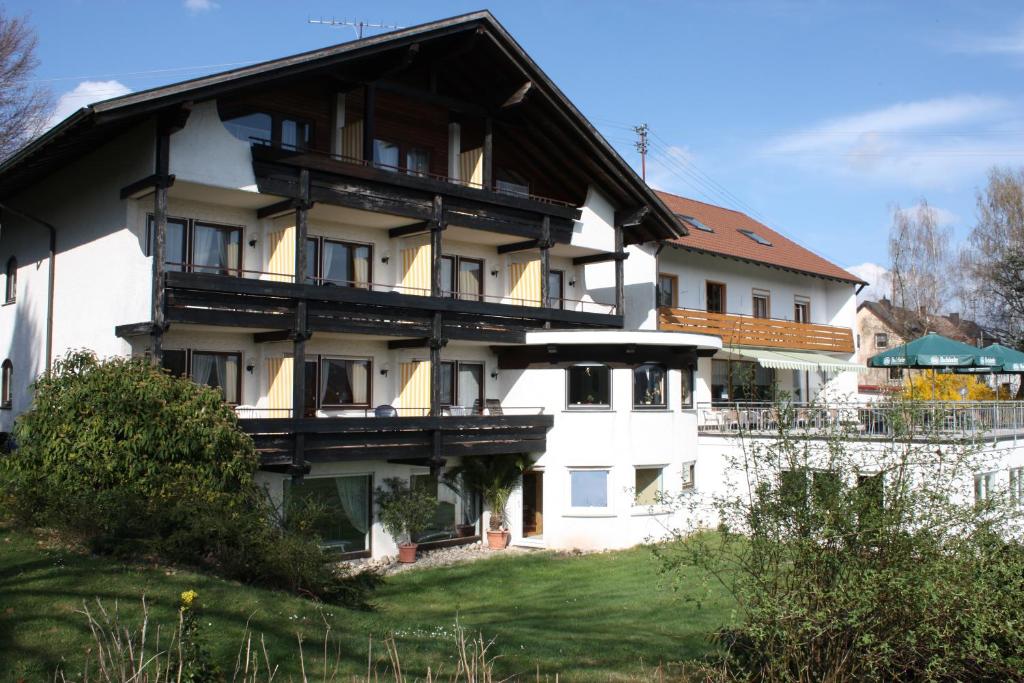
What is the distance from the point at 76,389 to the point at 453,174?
12.0m

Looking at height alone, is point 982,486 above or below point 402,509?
above

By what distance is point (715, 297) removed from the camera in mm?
35781

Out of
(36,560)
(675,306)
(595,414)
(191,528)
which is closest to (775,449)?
(191,528)

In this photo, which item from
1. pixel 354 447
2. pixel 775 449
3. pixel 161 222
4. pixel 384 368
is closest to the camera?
pixel 775 449

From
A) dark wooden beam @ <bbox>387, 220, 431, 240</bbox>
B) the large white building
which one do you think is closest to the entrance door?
the large white building

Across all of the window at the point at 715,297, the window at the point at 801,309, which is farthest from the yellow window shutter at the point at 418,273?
the window at the point at 801,309

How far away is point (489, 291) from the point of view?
27.4 metres

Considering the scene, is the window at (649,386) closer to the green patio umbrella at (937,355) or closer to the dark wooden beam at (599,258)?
the dark wooden beam at (599,258)

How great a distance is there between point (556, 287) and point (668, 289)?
5983 mm

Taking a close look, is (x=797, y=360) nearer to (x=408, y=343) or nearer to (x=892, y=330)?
(x=408, y=343)

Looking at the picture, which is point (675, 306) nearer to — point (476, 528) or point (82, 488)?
point (476, 528)

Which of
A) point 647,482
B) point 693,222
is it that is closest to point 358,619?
point 647,482

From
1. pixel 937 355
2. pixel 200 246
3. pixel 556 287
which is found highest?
pixel 556 287

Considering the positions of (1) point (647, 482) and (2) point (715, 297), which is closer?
(1) point (647, 482)
